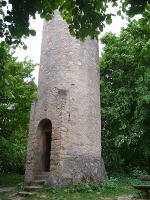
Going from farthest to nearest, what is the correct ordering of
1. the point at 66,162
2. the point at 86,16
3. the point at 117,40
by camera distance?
the point at 117,40, the point at 66,162, the point at 86,16

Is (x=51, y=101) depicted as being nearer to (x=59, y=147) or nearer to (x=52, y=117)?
(x=52, y=117)

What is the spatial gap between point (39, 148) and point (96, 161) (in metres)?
2.74

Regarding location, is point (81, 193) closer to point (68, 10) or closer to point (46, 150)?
point (46, 150)

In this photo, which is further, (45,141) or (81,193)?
(45,141)

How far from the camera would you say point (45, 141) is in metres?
11.4

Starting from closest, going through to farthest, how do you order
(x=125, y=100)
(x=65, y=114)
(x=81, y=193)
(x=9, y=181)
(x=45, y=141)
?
1. (x=81, y=193)
2. (x=65, y=114)
3. (x=45, y=141)
4. (x=125, y=100)
5. (x=9, y=181)

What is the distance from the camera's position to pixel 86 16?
5.16 m

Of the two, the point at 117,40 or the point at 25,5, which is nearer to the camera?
the point at 25,5

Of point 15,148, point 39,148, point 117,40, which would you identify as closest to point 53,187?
point 39,148

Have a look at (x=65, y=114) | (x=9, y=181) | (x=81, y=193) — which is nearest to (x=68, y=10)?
(x=65, y=114)

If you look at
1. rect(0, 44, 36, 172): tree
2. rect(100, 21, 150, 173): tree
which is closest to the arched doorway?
rect(0, 44, 36, 172): tree

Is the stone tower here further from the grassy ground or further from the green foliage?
the green foliage

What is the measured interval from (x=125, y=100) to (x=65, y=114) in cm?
520

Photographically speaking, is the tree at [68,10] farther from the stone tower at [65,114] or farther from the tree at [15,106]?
the tree at [15,106]
